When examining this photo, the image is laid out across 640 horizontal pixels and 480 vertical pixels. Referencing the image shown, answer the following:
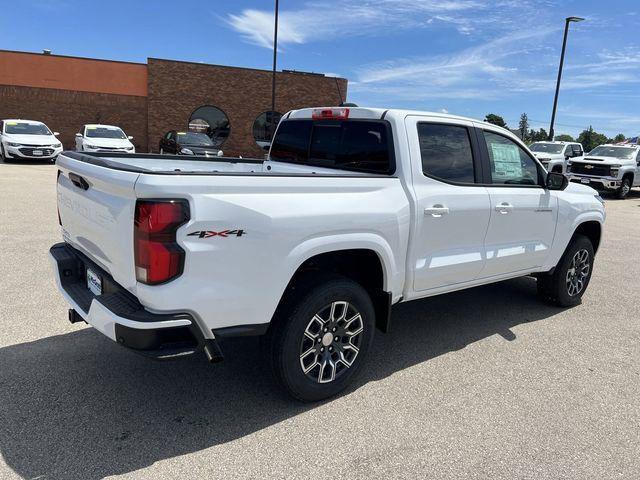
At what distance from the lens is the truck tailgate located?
102 inches

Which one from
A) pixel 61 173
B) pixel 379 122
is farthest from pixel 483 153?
pixel 61 173

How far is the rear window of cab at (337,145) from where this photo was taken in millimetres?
3758

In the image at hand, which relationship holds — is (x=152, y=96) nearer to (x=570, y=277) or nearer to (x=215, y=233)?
(x=570, y=277)

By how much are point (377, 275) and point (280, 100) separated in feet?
93.4

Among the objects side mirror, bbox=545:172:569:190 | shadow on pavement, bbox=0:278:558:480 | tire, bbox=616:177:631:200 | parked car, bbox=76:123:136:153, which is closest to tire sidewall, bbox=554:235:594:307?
side mirror, bbox=545:172:569:190

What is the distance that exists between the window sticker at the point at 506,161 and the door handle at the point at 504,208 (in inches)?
10.8

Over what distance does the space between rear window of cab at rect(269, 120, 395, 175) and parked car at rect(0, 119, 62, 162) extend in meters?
16.8

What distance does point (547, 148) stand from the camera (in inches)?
854

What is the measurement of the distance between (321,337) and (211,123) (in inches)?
1130

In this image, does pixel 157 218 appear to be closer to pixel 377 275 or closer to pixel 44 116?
pixel 377 275

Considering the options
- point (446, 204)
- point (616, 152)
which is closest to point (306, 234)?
point (446, 204)

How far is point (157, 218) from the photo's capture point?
2.46m

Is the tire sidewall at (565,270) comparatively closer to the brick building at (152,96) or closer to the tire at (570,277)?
the tire at (570,277)

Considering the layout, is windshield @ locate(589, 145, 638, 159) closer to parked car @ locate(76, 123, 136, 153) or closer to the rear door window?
parked car @ locate(76, 123, 136, 153)
